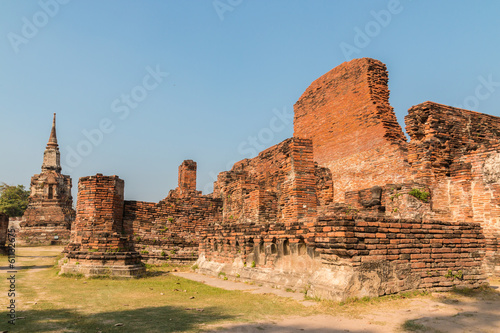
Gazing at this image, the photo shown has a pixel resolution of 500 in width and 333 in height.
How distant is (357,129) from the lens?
1547 centimetres

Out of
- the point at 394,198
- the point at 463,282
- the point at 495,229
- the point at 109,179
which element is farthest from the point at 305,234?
the point at 109,179

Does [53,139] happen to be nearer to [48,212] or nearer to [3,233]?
[48,212]

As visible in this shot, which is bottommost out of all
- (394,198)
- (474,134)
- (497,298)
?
(497,298)

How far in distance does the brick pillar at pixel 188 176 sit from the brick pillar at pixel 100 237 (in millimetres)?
5536

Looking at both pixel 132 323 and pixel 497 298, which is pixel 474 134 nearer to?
pixel 497 298

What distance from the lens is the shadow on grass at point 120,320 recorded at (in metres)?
4.03

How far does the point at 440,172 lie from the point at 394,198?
5.46 ft

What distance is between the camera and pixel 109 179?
36.4ft

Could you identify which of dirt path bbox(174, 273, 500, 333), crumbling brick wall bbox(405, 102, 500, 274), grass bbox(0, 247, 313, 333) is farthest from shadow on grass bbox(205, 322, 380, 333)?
crumbling brick wall bbox(405, 102, 500, 274)

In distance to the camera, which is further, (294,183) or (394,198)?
(394,198)

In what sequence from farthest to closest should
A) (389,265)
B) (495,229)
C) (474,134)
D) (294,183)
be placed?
1. (474,134)
2. (495,229)
3. (294,183)
4. (389,265)

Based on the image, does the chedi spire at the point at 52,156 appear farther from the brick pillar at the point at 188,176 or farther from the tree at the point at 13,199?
the brick pillar at the point at 188,176

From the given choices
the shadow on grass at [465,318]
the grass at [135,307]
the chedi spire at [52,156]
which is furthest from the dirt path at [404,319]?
the chedi spire at [52,156]

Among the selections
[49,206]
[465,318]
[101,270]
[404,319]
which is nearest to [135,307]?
[404,319]
